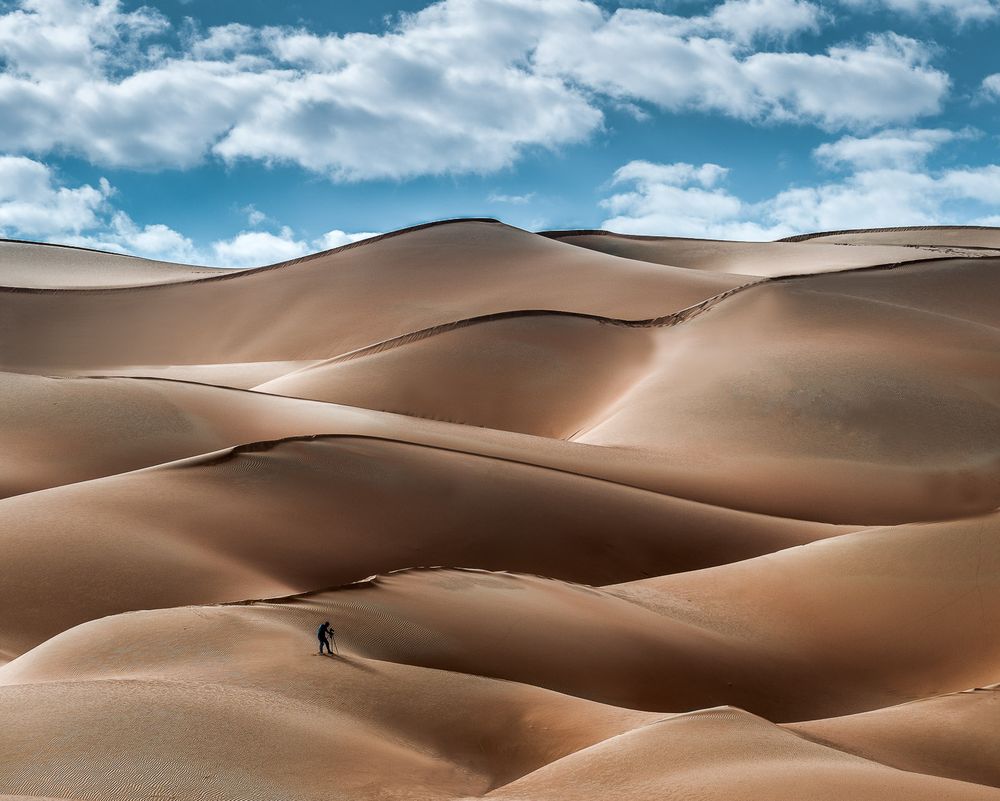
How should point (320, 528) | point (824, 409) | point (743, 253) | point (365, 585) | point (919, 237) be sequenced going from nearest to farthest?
1. point (365, 585)
2. point (320, 528)
3. point (824, 409)
4. point (743, 253)
5. point (919, 237)

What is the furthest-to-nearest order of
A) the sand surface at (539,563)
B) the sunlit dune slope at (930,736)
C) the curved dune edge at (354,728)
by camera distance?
the sunlit dune slope at (930,736) → the sand surface at (539,563) → the curved dune edge at (354,728)

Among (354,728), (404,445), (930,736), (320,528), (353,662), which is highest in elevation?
(404,445)

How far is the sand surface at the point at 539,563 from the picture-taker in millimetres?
10516

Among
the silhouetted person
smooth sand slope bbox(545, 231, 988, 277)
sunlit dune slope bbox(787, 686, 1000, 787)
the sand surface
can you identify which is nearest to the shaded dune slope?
the sand surface

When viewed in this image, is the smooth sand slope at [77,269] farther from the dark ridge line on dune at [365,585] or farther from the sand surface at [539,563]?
the dark ridge line on dune at [365,585]

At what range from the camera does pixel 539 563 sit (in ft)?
73.2

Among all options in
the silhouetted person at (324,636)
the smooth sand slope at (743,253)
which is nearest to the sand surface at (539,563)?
the silhouetted person at (324,636)

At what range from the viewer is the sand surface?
10516 mm

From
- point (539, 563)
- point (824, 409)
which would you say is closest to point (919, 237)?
point (824, 409)

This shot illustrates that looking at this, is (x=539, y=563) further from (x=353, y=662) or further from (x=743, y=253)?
(x=743, y=253)

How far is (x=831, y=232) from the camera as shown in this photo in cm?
8712

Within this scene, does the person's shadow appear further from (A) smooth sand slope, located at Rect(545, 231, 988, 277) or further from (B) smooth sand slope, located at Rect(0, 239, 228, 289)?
(B) smooth sand slope, located at Rect(0, 239, 228, 289)

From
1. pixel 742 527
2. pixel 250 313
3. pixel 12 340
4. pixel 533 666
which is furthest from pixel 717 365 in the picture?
pixel 12 340

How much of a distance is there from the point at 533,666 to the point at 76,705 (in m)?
6.40
